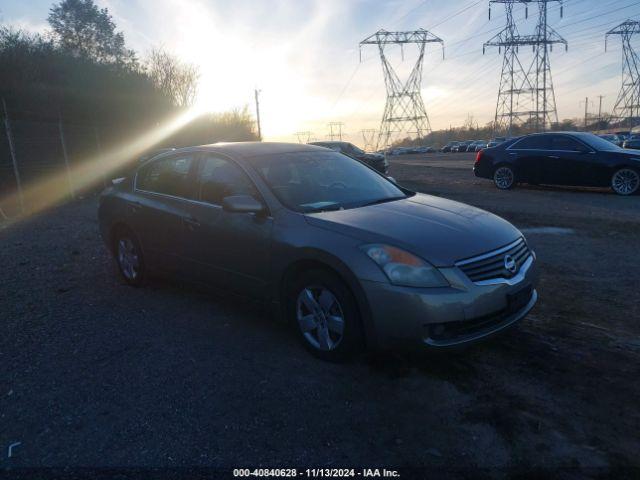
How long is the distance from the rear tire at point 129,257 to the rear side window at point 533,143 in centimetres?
1102

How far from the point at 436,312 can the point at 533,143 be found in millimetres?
11518

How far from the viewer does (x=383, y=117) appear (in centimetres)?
6750

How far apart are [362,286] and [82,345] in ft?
8.04

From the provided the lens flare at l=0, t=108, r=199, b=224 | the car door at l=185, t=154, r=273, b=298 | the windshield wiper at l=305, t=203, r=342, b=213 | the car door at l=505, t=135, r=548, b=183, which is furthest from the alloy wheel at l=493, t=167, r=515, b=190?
the lens flare at l=0, t=108, r=199, b=224

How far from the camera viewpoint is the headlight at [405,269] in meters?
3.08

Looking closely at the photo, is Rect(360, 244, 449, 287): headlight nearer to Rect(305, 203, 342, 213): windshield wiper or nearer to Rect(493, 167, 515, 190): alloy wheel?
Rect(305, 203, 342, 213): windshield wiper

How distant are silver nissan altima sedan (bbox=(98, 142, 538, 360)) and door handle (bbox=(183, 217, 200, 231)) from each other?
0.01m

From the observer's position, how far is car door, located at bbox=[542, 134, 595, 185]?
39.1ft

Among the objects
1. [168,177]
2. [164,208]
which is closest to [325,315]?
[164,208]

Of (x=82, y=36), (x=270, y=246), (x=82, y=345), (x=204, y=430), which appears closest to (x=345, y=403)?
(x=204, y=430)

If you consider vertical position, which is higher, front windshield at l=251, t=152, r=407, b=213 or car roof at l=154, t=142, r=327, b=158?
car roof at l=154, t=142, r=327, b=158

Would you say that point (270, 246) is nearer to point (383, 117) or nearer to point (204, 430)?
point (204, 430)

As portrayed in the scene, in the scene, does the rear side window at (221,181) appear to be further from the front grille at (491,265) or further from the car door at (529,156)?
the car door at (529,156)

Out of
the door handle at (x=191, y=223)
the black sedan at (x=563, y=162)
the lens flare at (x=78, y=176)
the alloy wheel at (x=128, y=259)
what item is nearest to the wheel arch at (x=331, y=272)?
the door handle at (x=191, y=223)
